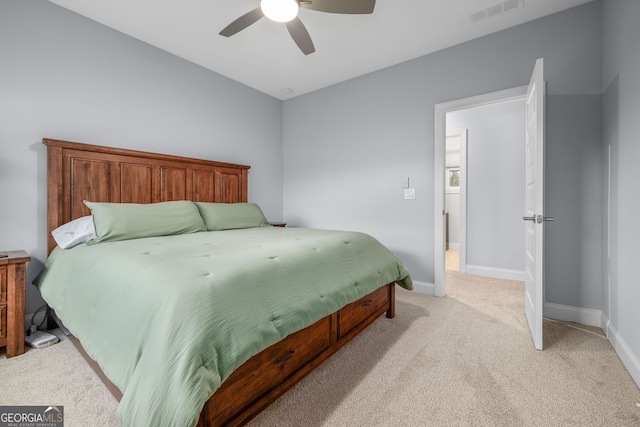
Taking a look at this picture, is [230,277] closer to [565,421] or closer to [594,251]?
[565,421]

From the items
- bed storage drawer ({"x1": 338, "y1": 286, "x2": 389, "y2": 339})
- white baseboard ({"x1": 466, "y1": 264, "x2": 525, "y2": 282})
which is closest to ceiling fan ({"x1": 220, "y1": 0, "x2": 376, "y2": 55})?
bed storage drawer ({"x1": 338, "y1": 286, "x2": 389, "y2": 339})

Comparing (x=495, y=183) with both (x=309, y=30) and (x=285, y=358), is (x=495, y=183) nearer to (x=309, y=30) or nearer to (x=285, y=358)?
(x=309, y=30)

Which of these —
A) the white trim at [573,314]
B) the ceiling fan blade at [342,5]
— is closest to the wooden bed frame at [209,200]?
the white trim at [573,314]

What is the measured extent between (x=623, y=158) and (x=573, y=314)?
1.35 meters

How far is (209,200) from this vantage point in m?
3.45

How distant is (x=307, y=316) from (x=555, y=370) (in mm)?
1578

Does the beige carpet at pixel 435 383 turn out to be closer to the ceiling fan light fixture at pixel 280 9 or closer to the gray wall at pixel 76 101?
the gray wall at pixel 76 101

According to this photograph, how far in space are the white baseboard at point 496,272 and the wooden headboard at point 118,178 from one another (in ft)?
11.8

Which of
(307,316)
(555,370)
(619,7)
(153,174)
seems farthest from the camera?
(153,174)

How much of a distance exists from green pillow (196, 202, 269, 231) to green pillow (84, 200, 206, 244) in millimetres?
149

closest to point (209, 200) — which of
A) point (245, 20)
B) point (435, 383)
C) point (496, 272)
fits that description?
point (245, 20)

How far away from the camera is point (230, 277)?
4.05ft

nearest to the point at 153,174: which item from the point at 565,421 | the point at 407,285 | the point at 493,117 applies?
the point at 407,285

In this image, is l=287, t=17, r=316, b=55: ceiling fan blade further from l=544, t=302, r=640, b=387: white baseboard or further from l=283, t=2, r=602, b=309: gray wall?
l=544, t=302, r=640, b=387: white baseboard
